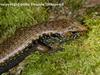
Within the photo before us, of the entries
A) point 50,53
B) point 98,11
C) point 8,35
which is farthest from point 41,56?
point 98,11

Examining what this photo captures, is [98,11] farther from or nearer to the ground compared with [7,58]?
farther from the ground

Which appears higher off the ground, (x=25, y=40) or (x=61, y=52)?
(x=25, y=40)

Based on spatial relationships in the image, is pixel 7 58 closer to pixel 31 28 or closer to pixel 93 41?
pixel 31 28
